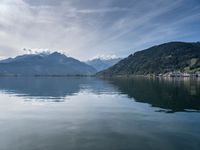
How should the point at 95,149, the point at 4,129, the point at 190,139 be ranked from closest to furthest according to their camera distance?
the point at 95,149 → the point at 190,139 → the point at 4,129

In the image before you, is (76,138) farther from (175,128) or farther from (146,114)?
(146,114)

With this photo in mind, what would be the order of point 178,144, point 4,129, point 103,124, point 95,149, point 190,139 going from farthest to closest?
point 103,124 → point 4,129 → point 190,139 → point 178,144 → point 95,149

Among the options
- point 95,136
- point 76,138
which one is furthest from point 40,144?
point 95,136

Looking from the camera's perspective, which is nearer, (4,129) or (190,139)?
(190,139)

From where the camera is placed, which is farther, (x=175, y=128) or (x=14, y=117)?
(x=14, y=117)

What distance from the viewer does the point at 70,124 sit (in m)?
39.8

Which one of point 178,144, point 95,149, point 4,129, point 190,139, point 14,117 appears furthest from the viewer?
point 14,117

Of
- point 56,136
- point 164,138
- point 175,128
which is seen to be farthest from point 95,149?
point 175,128

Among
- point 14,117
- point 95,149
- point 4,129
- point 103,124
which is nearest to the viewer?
point 95,149

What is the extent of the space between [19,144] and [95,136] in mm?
9238

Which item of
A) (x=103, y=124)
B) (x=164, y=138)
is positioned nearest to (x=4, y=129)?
(x=103, y=124)

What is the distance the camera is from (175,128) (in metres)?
36.7

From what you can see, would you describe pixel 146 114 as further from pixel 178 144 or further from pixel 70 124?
pixel 178 144

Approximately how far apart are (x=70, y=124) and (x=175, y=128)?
51.9 ft
